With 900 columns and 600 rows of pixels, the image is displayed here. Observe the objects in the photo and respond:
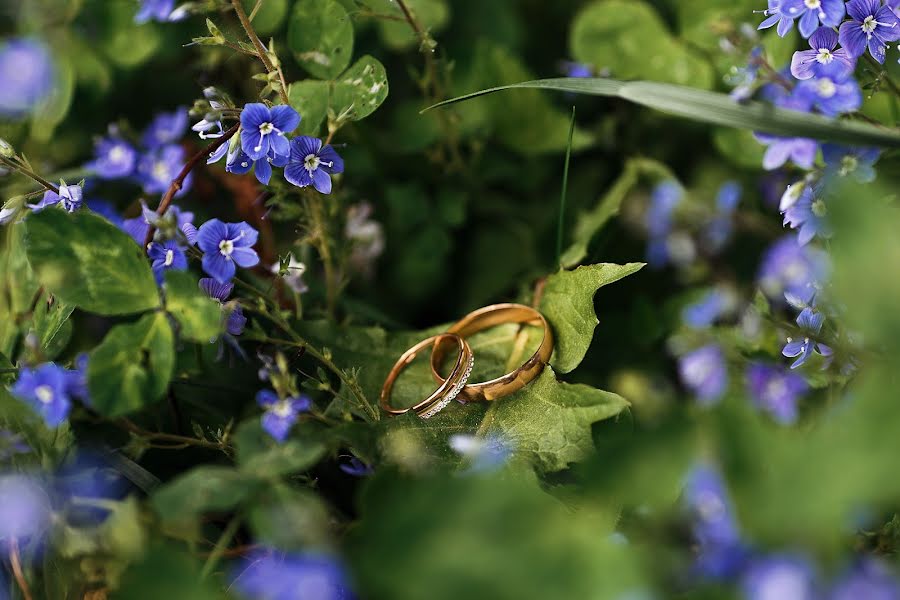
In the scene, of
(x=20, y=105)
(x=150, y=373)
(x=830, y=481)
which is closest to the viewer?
(x=830, y=481)

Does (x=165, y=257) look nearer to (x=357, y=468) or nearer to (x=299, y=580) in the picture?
(x=357, y=468)

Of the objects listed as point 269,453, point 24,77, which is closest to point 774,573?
point 269,453

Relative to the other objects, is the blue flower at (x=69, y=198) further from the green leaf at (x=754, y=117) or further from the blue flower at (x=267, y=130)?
the green leaf at (x=754, y=117)

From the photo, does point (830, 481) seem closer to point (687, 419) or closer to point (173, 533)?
point (687, 419)

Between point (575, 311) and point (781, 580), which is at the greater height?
point (781, 580)

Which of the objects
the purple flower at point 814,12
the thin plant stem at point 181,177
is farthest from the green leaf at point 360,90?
the purple flower at point 814,12

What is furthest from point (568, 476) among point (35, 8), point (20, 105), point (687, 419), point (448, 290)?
point (35, 8)

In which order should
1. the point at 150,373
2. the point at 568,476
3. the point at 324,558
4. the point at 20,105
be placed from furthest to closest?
the point at 20,105 < the point at 568,476 < the point at 150,373 < the point at 324,558
